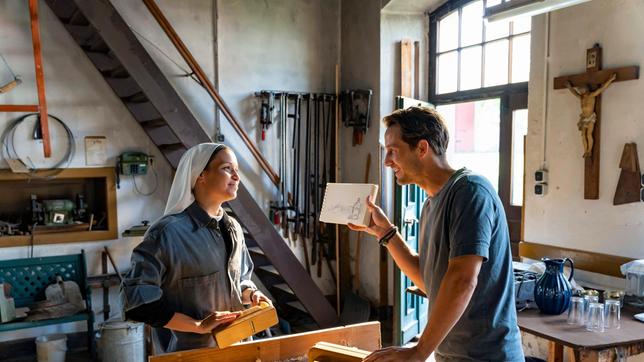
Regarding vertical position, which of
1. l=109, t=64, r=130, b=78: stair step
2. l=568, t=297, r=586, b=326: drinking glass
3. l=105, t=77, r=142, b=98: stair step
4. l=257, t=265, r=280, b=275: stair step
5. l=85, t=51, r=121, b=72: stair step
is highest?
l=85, t=51, r=121, b=72: stair step

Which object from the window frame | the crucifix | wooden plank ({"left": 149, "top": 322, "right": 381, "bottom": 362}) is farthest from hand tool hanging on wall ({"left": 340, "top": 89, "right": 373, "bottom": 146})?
wooden plank ({"left": 149, "top": 322, "right": 381, "bottom": 362})

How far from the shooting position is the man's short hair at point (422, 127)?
1681mm

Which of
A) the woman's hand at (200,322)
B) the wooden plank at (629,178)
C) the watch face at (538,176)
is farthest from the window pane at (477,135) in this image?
the woman's hand at (200,322)

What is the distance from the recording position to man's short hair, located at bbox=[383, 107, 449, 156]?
66.2 inches

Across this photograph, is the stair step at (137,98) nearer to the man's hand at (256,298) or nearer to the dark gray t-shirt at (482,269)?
the man's hand at (256,298)

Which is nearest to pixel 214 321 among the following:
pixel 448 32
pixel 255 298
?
pixel 255 298

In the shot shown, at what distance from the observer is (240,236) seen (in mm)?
2230

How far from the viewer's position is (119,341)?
13.1ft

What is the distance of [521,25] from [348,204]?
8.73 feet

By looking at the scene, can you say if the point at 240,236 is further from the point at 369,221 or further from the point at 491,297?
the point at 491,297

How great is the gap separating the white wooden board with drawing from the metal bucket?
2.37 meters

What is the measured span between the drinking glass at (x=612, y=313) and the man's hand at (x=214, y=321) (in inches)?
72.0

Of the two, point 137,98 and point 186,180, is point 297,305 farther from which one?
point 186,180

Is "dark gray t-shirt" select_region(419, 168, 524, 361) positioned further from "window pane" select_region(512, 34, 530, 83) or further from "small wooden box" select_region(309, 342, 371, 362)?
"window pane" select_region(512, 34, 530, 83)
